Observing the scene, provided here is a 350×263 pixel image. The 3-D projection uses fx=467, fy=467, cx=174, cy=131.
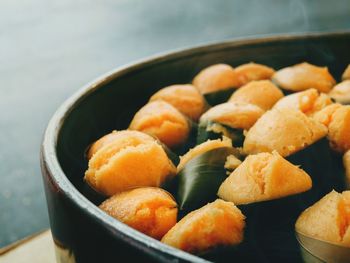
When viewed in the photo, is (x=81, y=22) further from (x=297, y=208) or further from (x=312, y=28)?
(x=297, y=208)

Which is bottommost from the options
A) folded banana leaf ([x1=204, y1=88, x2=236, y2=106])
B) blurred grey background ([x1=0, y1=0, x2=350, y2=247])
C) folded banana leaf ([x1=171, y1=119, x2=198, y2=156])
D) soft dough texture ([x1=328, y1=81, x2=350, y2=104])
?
blurred grey background ([x1=0, y1=0, x2=350, y2=247])

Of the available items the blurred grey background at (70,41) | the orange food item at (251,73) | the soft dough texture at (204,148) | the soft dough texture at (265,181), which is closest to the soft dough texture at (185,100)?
the orange food item at (251,73)

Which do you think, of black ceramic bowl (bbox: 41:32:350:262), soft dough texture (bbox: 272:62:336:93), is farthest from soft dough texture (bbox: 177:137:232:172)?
soft dough texture (bbox: 272:62:336:93)

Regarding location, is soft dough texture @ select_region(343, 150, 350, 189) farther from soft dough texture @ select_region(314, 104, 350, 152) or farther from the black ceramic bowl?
the black ceramic bowl

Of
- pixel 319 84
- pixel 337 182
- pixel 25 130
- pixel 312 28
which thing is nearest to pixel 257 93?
pixel 319 84

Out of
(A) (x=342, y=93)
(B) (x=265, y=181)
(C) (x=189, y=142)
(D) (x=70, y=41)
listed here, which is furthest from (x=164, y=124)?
(D) (x=70, y=41)

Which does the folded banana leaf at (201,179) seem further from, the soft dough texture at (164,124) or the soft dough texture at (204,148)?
the soft dough texture at (164,124)
